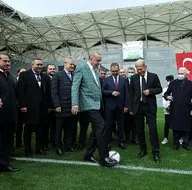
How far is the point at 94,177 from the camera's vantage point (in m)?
5.18

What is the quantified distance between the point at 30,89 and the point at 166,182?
10.1 ft

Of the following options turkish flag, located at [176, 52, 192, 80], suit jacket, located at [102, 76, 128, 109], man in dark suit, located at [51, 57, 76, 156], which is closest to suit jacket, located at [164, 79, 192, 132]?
suit jacket, located at [102, 76, 128, 109]

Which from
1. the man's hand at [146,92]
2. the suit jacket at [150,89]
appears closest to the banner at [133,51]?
the suit jacket at [150,89]

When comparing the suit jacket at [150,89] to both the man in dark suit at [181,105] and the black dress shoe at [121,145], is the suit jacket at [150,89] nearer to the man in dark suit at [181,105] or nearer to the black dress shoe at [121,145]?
the man in dark suit at [181,105]

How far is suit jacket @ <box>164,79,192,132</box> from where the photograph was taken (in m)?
7.57

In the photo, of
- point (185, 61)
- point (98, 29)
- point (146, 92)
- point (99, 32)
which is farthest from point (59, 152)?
point (99, 32)

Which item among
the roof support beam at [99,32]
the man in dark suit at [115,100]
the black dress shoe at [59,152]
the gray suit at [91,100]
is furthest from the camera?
the roof support beam at [99,32]

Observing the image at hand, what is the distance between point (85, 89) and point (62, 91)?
1229 millimetres

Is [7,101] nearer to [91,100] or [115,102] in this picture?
Answer: [91,100]

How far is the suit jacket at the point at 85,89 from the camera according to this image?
19.2ft

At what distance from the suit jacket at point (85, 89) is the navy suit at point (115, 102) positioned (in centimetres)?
163

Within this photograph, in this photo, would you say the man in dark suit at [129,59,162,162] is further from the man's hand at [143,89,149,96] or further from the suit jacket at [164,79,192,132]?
the suit jacket at [164,79,192,132]

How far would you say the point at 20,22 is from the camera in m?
36.7

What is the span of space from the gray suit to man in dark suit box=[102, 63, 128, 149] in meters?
1.59
